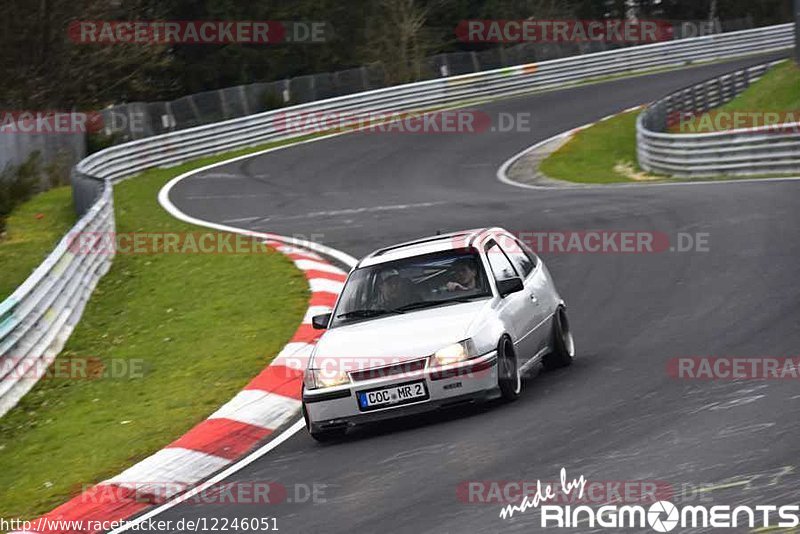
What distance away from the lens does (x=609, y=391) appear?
396 inches

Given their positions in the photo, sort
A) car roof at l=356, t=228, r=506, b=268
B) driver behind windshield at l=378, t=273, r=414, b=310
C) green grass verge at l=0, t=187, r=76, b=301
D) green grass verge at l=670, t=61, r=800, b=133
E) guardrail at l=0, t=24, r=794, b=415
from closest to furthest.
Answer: driver behind windshield at l=378, t=273, r=414, b=310 < car roof at l=356, t=228, r=506, b=268 < guardrail at l=0, t=24, r=794, b=415 < green grass verge at l=0, t=187, r=76, b=301 < green grass verge at l=670, t=61, r=800, b=133

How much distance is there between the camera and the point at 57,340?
1513 cm

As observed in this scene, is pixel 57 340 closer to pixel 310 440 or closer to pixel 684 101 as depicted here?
pixel 310 440

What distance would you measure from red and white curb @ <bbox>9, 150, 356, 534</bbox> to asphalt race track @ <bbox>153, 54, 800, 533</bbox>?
1.38ft

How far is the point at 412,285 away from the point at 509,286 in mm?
791

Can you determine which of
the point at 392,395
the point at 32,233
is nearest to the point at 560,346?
the point at 392,395

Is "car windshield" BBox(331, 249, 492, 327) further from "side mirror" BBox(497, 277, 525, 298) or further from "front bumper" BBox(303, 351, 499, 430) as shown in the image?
"front bumper" BBox(303, 351, 499, 430)

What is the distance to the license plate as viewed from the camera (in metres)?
9.77

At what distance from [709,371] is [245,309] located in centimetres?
719

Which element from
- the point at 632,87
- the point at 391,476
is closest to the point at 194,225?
the point at 391,476

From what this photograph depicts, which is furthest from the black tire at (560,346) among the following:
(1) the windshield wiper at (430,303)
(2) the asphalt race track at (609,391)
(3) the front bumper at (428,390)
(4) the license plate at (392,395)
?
(4) the license plate at (392,395)

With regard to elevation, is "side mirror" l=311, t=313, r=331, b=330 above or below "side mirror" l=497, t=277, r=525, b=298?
below

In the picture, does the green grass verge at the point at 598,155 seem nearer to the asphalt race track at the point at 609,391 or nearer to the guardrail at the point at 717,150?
the guardrail at the point at 717,150

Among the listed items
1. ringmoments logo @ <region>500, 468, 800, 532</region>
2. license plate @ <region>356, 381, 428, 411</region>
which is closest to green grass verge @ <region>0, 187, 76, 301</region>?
license plate @ <region>356, 381, 428, 411</region>
